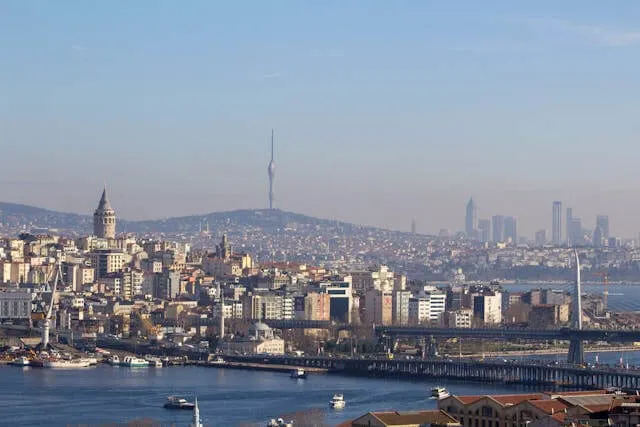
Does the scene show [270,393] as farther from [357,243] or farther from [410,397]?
[357,243]

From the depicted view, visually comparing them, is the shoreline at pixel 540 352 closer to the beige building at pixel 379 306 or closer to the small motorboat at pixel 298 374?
the small motorboat at pixel 298 374

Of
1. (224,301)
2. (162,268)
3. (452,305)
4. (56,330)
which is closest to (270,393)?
(56,330)

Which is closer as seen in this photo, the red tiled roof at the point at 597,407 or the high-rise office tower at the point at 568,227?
the red tiled roof at the point at 597,407

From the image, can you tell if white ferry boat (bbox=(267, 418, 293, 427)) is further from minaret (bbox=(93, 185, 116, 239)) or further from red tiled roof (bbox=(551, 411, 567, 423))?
minaret (bbox=(93, 185, 116, 239))

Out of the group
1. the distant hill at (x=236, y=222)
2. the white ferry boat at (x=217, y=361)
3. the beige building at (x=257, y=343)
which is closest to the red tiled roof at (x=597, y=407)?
the white ferry boat at (x=217, y=361)

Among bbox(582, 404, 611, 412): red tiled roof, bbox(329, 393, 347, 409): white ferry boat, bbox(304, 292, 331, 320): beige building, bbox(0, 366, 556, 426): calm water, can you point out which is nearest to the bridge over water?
bbox(0, 366, 556, 426): calm water

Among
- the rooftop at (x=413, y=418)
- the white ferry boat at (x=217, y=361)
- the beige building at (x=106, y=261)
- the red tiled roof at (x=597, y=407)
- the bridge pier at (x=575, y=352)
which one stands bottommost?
the rooftop at (x=413, y=418)

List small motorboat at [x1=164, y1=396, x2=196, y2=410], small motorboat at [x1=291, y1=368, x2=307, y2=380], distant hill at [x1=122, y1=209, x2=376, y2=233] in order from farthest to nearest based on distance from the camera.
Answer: distant hill at [x1=122, y1=209, x2=376, y2=233] < small motorboat at [x1=291, y1=368, x2=307, y2=380] < small motorboat at [x1=164, y1=396, x2=196, y2=410]

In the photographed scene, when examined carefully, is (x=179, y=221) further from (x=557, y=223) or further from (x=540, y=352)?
(x=540, y=352)
